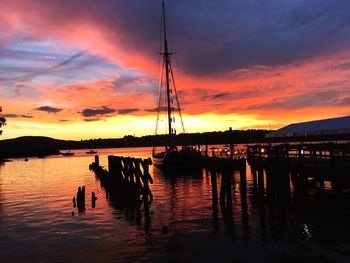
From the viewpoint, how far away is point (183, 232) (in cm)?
2041

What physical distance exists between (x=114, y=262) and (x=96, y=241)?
12.8 feet

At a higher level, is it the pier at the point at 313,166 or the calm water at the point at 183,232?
the pier at the point at 313,166

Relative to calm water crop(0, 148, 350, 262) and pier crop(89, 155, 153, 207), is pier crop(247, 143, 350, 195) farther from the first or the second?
pier crop(89, 155, 153, 207)

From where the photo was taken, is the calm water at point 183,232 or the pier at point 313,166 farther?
the pier at point 313,166

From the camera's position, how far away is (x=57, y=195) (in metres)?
39.2

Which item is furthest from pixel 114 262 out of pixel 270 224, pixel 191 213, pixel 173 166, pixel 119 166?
pixel 173 166

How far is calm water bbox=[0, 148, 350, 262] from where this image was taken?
16.1 meters

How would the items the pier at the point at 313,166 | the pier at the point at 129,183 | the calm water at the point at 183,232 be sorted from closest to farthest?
the calm water at the point at 183,232 < the pier at the point at 313,166 < the pier at the point at 129,183

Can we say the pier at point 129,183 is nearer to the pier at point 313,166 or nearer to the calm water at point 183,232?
the calm water at point 183,232

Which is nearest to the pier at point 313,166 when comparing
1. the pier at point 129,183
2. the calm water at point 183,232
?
the calm water at point 183,232

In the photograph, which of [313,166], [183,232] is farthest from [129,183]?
[313,166]

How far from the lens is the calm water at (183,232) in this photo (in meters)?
16.1

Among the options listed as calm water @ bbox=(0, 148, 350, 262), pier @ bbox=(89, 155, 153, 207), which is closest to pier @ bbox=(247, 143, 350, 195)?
calm water @ bbox=(0, 148, 350, 262)

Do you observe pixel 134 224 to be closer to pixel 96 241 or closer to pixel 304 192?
pixel 96 241
